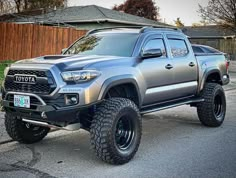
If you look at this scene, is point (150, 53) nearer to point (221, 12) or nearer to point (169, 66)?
point (169, 66)

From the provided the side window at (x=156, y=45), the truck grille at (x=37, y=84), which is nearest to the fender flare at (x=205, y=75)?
the side window at (x=156, y=45)

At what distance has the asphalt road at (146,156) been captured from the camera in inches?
193

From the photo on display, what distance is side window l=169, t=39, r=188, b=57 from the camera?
692cm

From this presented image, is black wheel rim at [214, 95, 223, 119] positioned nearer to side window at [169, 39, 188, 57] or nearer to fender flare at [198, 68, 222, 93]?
fender flare at [198, 68, 222, 93]

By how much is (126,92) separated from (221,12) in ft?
84.8

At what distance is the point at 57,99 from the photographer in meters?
4.85

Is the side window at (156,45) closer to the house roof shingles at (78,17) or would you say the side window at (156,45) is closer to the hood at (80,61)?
the hood at (80,61)

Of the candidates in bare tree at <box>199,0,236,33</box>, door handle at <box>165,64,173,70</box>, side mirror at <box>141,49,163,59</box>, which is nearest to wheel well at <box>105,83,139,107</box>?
side mirror at <box>141,49,163,59</box>

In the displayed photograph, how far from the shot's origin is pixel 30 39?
18.6 metres

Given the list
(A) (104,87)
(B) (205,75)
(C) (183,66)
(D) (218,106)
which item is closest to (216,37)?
(D) (218,106)

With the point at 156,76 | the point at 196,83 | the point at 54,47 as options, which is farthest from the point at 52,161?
the point at 54,47

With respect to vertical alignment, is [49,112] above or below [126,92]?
below

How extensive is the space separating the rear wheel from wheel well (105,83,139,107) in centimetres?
156

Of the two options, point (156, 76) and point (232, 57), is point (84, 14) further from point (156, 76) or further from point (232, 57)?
point (156, 76)
